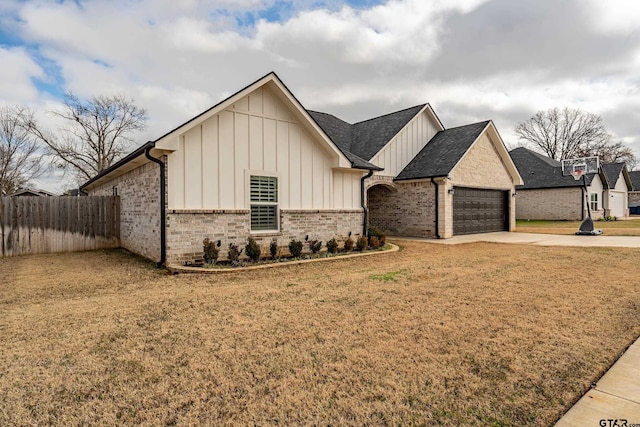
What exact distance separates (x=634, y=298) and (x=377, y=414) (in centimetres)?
558

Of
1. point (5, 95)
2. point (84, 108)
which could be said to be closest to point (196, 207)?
point (5, 95)

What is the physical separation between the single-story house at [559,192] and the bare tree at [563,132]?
1255 centimetres

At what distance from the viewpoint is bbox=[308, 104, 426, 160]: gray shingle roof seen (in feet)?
56.4

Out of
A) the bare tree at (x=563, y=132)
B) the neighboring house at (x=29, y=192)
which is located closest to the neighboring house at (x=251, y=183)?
the neighboring house at (x=29, y=192)

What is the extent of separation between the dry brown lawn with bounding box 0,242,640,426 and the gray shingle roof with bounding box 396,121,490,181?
9297mm

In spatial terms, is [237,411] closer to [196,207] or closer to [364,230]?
[196,207]

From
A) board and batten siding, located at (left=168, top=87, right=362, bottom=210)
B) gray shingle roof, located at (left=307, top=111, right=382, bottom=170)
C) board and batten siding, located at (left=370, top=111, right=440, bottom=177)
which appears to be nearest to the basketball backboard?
board and batten siding, located at (left=370, top=111, right=440, bottom=177)

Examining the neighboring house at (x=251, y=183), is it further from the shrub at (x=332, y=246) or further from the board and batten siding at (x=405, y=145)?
the board and batten siding at (x=405, y=145)

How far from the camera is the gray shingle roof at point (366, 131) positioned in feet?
56.4

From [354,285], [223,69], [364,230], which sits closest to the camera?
[354,285]

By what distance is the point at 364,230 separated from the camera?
12.3m

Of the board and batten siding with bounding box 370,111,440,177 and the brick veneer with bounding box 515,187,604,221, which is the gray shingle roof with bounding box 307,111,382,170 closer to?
the board and batten siding with bounding box 370,111,440,177

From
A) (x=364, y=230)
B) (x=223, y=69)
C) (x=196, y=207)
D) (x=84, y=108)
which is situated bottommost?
(x=364, y=230)

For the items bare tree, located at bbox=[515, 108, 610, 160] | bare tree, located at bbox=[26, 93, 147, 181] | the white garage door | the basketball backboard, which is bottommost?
the white garage door
